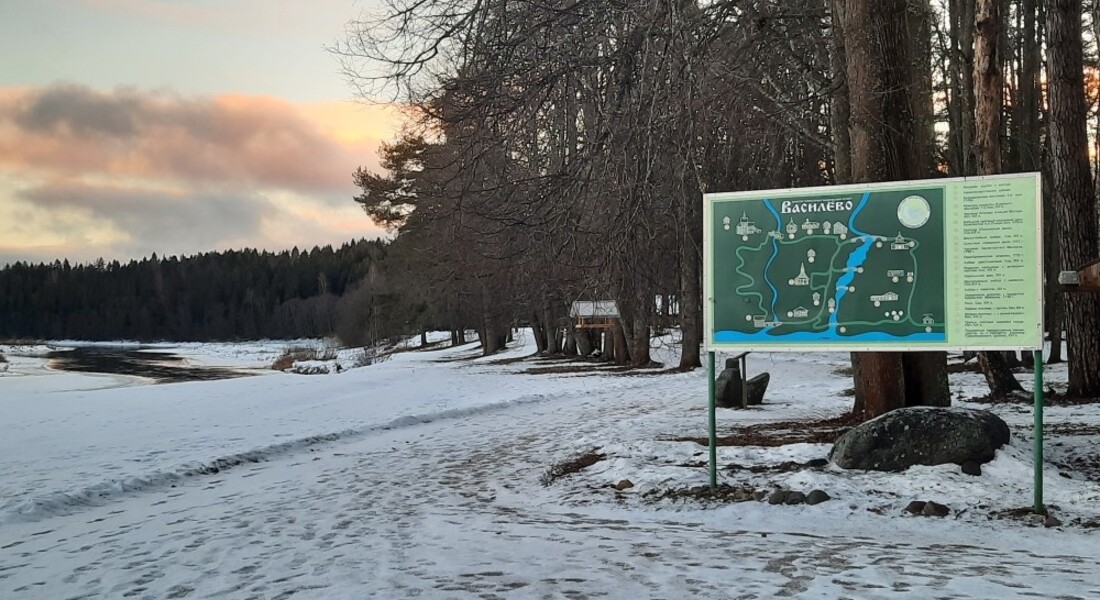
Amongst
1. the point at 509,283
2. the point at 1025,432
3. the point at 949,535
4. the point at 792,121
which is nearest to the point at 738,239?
the point at 949,535

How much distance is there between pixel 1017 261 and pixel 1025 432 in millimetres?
3953

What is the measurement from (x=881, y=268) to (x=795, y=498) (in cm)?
212

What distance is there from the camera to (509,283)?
30594 millimetres

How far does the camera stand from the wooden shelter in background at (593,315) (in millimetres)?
28703

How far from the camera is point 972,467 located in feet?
24.7

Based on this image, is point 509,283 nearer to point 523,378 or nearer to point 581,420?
point 523,378

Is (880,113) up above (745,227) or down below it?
above

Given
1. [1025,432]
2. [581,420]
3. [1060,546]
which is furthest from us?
[581,420]

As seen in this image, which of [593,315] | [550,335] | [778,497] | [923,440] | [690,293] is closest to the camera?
[778,497]

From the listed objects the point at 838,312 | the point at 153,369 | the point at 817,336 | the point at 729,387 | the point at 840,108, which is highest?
the point at 840,108

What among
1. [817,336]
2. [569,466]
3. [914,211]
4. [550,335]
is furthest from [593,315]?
[914,211]

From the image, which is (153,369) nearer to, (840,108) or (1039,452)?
(840,108)

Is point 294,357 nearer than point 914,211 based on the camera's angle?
No

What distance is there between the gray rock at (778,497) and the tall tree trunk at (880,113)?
285cm
